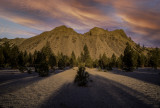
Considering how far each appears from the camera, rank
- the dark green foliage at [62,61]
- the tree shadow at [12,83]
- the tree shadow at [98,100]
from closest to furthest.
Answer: the tree shadow at [98,100] < the tree shadow at [12,83] < the dark green foliage at [62,61]

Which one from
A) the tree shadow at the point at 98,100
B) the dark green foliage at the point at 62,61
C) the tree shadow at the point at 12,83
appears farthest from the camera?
the dark green foliage at the point at 62,61

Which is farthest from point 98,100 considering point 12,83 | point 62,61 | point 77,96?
point 62,61

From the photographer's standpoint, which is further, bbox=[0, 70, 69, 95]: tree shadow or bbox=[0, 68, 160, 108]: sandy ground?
bbox=[0, 70, 69, 95]: tree shadow

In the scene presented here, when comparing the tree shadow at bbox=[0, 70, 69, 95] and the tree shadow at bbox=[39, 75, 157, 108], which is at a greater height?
the tree shadow at bbox=[39, 75, 157, 108]

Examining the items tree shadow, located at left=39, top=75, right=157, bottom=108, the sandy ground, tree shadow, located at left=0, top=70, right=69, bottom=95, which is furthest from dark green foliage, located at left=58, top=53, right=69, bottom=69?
tree shadow, located at left=39, top=75, right=157, bottom=108

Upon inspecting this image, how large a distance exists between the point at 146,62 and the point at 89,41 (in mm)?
132514

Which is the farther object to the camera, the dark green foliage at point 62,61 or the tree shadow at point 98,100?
the dark green foliage at point 62,61

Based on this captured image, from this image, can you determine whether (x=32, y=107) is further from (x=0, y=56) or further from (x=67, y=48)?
(x=67, y=48)

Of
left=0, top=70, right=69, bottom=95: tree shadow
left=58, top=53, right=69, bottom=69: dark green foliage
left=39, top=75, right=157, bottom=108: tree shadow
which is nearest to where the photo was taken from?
left=39, top=75, right=157, bottom=108: tree shadow

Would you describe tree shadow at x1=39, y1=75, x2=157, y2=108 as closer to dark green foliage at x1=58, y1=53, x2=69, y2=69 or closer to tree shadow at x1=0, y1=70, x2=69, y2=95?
tree shadow at x1=0, y1=70, x2=69, y2=95

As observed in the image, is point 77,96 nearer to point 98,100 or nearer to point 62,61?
point 98,100

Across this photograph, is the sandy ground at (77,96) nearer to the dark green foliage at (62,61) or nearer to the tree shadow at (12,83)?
the tree shadow at (12,83)

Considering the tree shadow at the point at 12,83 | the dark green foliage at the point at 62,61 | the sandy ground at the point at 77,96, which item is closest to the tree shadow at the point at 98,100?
the sandy ground at the point at 77,96

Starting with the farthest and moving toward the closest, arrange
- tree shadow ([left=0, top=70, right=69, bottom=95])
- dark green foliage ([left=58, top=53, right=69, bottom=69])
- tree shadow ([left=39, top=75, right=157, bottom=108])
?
dark green foliage ([left=58, top=53, right=69, bottom=69])
tree shadow ([left=0, top=70, right=69, bottom=95])
tree shadow ([left=39, top=75, right=157, bottom=108])
